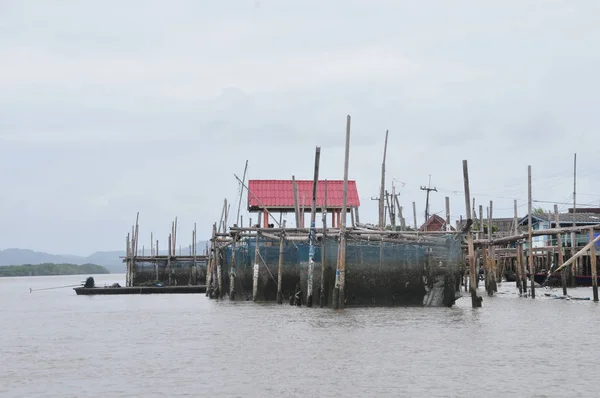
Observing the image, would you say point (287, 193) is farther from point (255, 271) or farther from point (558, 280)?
point (558, 280)

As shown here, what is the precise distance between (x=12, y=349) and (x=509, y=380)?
13.0 meters

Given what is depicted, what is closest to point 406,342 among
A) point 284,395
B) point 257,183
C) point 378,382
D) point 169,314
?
point 378,382

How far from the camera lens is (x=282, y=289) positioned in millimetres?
36500

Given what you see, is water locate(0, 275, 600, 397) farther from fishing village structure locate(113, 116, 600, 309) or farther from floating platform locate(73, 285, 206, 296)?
Answer: floating platform locate(73, 285, 206, 296)

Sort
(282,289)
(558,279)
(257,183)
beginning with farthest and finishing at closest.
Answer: (558,279) → (257,183) → (282,289)

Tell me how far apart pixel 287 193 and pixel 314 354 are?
30.4 meters

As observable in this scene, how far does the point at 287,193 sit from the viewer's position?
160 feet

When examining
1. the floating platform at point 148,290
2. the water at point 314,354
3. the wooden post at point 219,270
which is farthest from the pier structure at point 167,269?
the water at point 314,354

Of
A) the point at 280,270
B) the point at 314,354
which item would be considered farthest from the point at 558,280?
the point at 314,354

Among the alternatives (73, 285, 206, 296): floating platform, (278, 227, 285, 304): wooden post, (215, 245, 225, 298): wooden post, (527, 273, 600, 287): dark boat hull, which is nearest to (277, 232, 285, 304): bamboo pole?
(278, 227, 285, 304): wooden post

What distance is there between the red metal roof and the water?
701 inches

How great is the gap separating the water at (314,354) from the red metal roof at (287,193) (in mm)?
17805

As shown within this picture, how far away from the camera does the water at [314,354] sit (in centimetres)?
1462

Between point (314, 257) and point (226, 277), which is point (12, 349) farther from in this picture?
point (226, 277)
